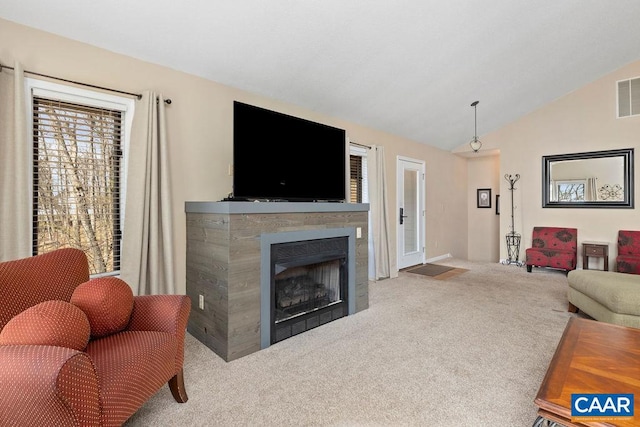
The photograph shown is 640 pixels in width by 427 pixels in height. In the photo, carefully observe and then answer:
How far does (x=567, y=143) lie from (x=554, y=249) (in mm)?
1935

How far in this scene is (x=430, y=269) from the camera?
573 cm

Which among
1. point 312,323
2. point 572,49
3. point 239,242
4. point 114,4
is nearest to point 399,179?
point 572,49

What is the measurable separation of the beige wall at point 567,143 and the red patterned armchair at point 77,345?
6.44 meters

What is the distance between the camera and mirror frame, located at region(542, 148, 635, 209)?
5.01 metres

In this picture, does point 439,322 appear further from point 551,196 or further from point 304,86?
point 551,196

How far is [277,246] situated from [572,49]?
4688 millimetres

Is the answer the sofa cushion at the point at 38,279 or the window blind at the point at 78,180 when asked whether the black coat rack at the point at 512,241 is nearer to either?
the window blind at the point at 78,180

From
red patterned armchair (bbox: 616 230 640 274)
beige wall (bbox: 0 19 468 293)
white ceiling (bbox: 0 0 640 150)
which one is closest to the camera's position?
beige wall (bbox: 0 19 468 293)

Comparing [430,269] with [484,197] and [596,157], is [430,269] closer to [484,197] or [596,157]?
[484,197]

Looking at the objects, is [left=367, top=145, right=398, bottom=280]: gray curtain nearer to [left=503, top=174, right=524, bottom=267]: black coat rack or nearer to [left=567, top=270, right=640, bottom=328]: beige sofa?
[left=567, top=270, right=640, bottom=328]: beige sofa

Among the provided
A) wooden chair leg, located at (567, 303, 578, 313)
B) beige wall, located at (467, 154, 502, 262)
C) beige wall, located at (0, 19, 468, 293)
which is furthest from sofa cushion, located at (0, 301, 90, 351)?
beige wall, located at (467, 154, 502, 262)

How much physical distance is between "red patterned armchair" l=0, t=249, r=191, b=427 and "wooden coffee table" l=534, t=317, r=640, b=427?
173 centimetres

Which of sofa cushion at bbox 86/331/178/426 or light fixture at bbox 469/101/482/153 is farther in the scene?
light fixture at bbox 469/101/482/153

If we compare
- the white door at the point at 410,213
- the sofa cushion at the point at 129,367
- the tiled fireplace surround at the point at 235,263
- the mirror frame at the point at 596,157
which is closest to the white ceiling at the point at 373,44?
the white door at the point at 410,213
